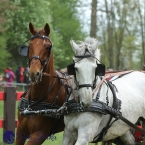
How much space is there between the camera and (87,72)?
508 cm

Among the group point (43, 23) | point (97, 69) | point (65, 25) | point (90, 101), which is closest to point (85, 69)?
point (97, 69)

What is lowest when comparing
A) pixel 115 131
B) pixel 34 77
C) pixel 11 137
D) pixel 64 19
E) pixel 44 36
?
pixel 11 137

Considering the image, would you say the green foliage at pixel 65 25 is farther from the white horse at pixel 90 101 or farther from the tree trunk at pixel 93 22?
the white horse at pixel 90 101

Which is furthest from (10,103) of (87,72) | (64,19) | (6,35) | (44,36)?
(64,19)

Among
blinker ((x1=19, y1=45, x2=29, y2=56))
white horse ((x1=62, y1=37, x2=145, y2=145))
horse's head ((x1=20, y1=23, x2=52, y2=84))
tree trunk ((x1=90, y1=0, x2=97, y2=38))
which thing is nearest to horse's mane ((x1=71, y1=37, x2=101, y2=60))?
white horse ((x1=62, y1=37, x2=145, y2=145))

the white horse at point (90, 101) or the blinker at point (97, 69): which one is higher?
the blinker at point (97, 69)

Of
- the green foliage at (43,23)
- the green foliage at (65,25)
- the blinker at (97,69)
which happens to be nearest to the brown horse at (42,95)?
the blinker at (97,69)

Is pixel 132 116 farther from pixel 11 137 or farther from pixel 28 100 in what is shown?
pixel 11 137

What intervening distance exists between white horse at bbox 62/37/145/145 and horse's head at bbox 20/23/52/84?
0.45 metres

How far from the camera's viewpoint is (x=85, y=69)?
16.7 feet

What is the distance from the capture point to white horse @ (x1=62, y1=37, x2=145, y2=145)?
509 centimetres

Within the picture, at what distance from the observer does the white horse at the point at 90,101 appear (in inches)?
200

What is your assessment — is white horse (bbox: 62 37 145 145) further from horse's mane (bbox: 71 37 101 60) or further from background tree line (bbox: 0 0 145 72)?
background tree line (bbox: 0 0 145 72)

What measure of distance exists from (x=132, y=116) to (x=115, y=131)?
401 millimetres
